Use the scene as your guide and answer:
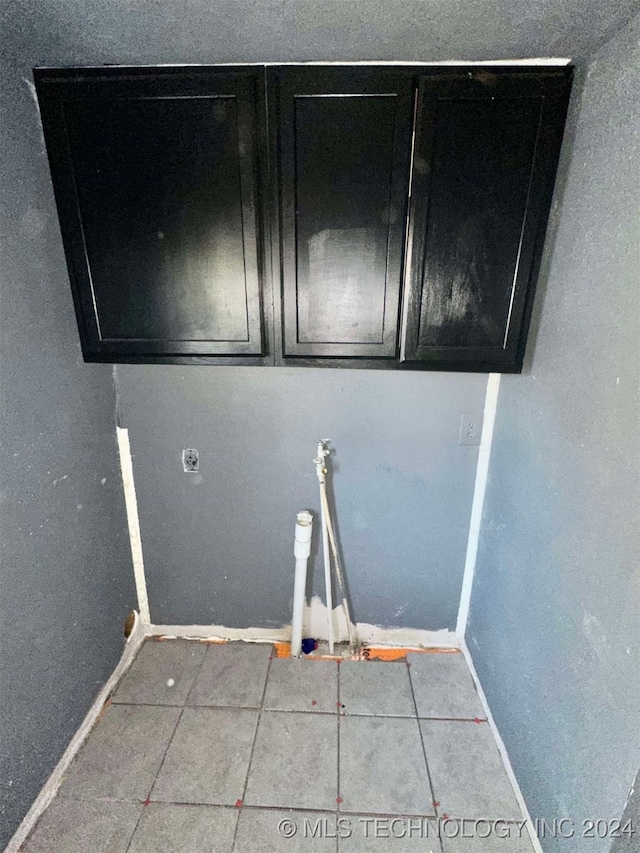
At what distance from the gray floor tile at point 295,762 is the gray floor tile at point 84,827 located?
374 millimetres

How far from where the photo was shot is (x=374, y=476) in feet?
5.75

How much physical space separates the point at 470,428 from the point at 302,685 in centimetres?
127

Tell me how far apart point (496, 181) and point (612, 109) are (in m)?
0.30

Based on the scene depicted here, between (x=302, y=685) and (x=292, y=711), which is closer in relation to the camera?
(x=292, y=711)

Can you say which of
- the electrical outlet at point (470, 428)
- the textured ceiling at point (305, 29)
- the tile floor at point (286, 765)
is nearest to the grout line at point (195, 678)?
the tile floor at point (286, 765)

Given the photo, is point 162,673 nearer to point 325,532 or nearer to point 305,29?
point 325,532

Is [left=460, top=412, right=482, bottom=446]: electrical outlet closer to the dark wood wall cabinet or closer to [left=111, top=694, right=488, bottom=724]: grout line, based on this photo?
the dark wood wall cabinet

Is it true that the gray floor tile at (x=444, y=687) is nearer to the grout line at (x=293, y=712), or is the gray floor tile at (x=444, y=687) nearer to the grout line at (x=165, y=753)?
the grout line at (x=293, y=712)

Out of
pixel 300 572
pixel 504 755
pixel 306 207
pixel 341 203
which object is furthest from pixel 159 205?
pixel 504 755

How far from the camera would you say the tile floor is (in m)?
1.28

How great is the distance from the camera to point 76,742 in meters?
1.51

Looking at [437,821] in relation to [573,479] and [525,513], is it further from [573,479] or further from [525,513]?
[573,479]

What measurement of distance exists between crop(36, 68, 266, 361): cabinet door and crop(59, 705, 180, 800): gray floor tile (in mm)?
1366

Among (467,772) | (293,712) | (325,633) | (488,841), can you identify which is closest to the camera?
(488,841)
